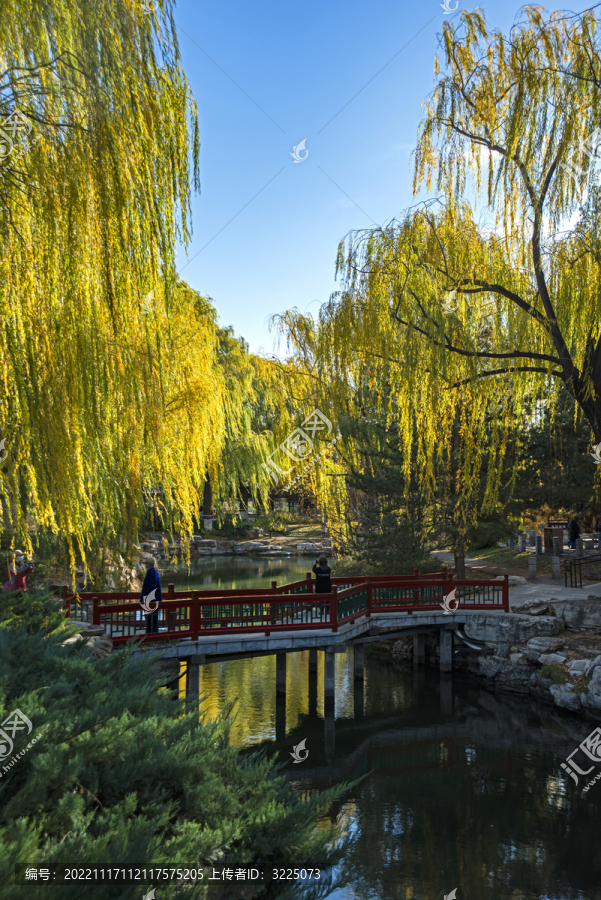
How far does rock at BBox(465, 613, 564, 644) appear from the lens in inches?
541

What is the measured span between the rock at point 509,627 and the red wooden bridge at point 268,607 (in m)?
0.36

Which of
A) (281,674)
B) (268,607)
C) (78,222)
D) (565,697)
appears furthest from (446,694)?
(78,222)

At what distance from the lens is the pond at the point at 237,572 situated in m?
25.0

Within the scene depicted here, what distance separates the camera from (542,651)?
13.2 m

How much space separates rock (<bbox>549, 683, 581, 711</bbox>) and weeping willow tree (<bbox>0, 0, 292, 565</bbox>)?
10.3 metres

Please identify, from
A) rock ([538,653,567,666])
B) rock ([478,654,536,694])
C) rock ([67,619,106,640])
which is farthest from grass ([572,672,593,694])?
rock ([67,619,106,640])

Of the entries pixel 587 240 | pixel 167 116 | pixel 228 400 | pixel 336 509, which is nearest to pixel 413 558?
pixel 336 509

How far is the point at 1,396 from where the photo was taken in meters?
4.77

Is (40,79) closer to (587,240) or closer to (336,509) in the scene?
(587,240)

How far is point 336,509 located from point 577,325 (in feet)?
26.7

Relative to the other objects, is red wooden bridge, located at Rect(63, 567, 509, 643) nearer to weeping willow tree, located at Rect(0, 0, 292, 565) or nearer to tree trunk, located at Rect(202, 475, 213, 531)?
weeping willow tree, located at Rect(0, 0, 292, 565)

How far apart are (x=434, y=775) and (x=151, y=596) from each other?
5396mm

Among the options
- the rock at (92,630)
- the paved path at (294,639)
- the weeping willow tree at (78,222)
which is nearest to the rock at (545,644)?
the paved path at (294,639)

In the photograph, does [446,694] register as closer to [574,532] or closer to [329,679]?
[329,679]
